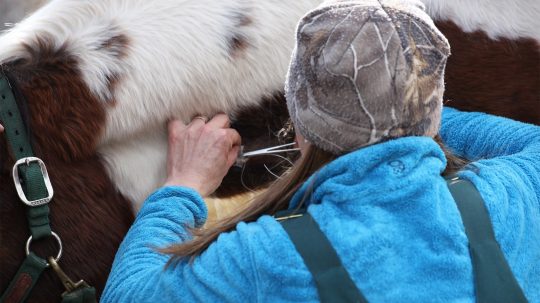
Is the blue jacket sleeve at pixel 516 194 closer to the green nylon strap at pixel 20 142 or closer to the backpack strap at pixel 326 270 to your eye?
the backpack strap at pixel 326 270

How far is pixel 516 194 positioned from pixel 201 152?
608 millimetres

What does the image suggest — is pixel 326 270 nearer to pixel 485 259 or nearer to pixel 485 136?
pixel 485 259

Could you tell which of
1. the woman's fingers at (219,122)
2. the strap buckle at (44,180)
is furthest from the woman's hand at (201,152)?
the strap buckle at (44,180)

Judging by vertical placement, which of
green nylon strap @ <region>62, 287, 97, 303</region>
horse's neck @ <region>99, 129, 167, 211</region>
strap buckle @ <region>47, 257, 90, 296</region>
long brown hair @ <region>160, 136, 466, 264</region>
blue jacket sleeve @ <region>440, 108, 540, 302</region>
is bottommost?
green nylon strap @ <region>62, 287, 97, 303</region>

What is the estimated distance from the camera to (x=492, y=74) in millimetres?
1547

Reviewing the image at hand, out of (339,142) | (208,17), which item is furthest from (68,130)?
(339,142)

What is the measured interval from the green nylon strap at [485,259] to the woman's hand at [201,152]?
53 cm

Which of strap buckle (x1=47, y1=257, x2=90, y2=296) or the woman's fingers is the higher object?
the woman's fingers

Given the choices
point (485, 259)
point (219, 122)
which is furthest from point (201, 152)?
point (485, 259)

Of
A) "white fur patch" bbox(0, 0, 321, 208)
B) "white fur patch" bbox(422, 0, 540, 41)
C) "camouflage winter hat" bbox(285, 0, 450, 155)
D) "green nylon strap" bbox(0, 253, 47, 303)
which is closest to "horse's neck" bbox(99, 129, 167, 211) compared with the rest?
"white fur patch" bbox(0, 0, 321, 208)

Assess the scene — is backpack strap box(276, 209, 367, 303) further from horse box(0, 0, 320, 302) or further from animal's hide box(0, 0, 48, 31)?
animal's hide box(0, 0, 48, 31)

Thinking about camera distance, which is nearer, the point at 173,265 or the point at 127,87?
the point at 173,265

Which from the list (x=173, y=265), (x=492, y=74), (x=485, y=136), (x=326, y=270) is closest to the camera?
(x=326, y=270)

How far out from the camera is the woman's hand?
4.38 ft
